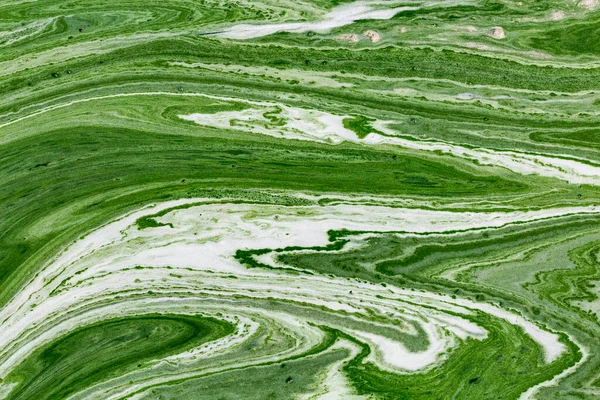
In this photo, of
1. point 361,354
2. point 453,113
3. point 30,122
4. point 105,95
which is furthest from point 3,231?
point 453,113

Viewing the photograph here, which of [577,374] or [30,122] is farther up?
[30,122]

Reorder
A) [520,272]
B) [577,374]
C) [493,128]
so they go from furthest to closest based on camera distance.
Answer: [493,128] < [520,272] < [577,374]

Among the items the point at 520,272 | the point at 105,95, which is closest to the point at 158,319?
the point at 105,95

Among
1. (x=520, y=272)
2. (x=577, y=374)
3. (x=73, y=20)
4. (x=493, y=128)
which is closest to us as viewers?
(x=577, y=374)

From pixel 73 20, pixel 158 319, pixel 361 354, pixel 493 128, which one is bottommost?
pixel 361 354

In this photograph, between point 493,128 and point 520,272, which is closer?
point 520,272

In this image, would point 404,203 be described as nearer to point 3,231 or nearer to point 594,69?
point 594,69

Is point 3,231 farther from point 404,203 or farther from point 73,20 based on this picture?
point 404,203
